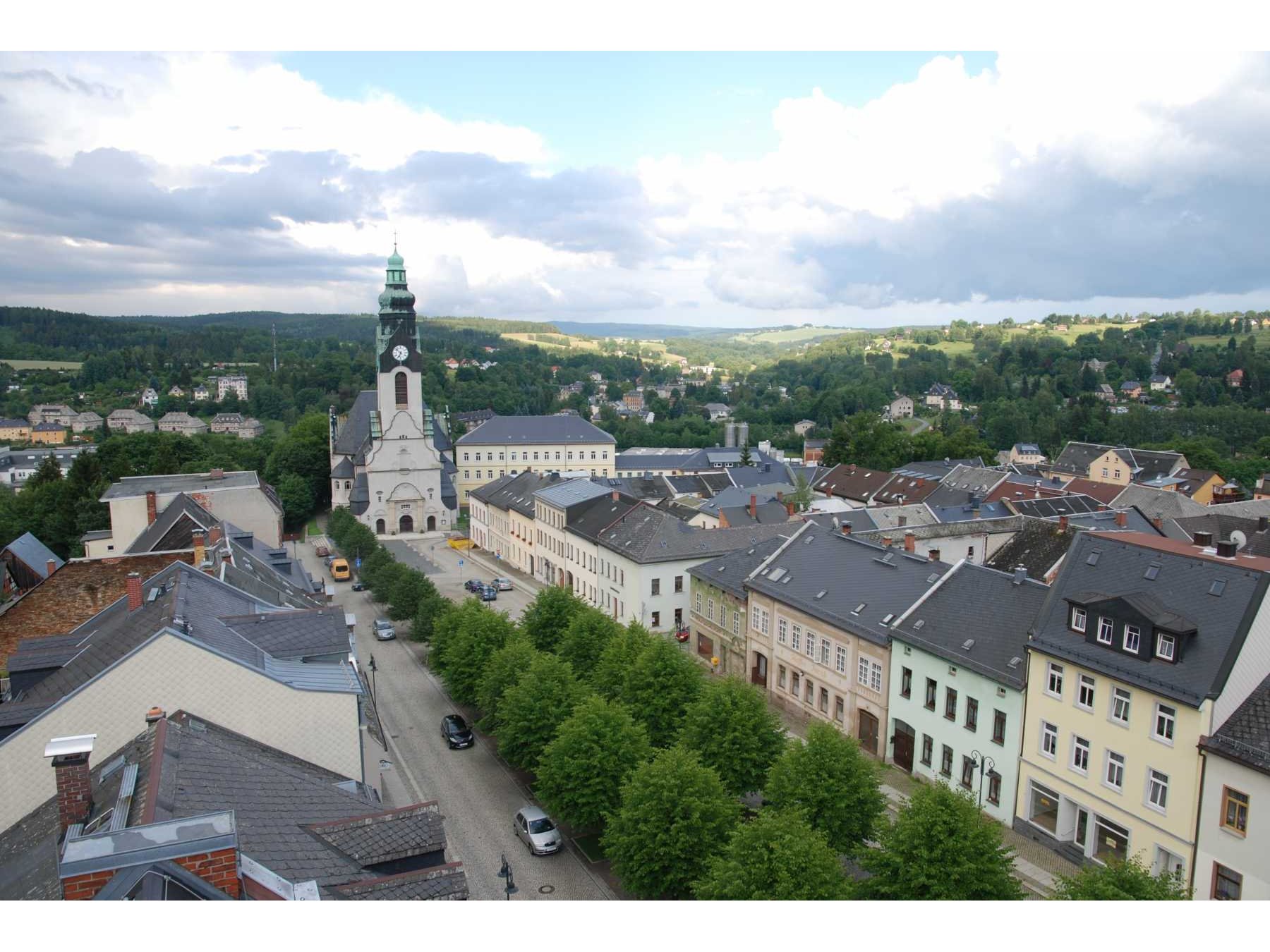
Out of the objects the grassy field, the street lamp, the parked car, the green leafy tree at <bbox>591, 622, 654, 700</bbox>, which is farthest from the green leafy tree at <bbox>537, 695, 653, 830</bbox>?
the grassy field

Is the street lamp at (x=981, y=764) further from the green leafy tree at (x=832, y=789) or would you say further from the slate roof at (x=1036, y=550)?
the slate roof at (x=1036, y=550)

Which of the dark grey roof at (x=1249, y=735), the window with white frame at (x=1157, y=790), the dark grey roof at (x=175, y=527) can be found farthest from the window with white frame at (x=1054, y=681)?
the dark grey roof at (x=175, y=527)

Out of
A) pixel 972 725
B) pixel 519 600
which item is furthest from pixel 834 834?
pixel 519 600

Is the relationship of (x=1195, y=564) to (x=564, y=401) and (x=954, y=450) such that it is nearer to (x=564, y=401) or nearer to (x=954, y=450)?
(x=954, y=450)

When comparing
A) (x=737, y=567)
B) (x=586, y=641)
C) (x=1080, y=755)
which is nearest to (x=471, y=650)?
(x=586, y=641)

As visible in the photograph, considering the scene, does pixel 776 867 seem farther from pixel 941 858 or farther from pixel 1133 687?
pixel 1133 687

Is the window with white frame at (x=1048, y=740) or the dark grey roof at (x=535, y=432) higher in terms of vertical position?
the dark grey roof at (x=535, y=432)
